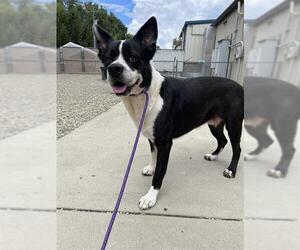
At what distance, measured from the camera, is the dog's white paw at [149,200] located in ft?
6.69

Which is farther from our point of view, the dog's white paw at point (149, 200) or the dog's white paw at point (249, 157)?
the dog's white paw at point (149, 200)

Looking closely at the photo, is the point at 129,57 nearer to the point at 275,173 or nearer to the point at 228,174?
the point at 275,173

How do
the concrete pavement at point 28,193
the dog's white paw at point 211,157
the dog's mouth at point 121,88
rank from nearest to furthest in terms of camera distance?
the concrete pavement at point 28,193
the dog's mouth at point 121,88
the dog's white paw at point 211,157

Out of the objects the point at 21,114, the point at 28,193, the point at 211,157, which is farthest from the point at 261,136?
the point at 21,114

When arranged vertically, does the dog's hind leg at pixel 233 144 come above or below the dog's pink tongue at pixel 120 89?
below

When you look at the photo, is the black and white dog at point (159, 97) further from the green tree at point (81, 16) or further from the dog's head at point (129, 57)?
the green tree at point (81, 16)

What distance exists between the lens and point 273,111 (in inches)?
20.3

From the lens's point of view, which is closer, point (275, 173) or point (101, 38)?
point (275, 173)

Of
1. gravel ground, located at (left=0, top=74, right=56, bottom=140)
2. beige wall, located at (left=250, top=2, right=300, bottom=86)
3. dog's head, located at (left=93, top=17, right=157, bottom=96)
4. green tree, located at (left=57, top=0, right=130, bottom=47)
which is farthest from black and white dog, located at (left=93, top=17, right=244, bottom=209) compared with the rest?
gravel ground, located at (left=0, top=74, right=56, bottom=140)

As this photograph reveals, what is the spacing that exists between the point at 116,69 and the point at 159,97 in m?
0.51

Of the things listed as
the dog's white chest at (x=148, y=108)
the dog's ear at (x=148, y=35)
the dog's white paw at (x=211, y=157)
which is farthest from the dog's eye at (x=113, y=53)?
the dog's white paw at (x=211, y=157)

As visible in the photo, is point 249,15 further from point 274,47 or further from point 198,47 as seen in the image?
point 198,47

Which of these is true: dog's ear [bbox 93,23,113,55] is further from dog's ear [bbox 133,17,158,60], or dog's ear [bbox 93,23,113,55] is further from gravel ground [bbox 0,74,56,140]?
gravel ground [bbox 0,74,56,140]

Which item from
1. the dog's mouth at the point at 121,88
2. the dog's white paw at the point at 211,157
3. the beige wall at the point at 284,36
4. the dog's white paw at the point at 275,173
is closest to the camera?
the beige wall at the point at 284,36
